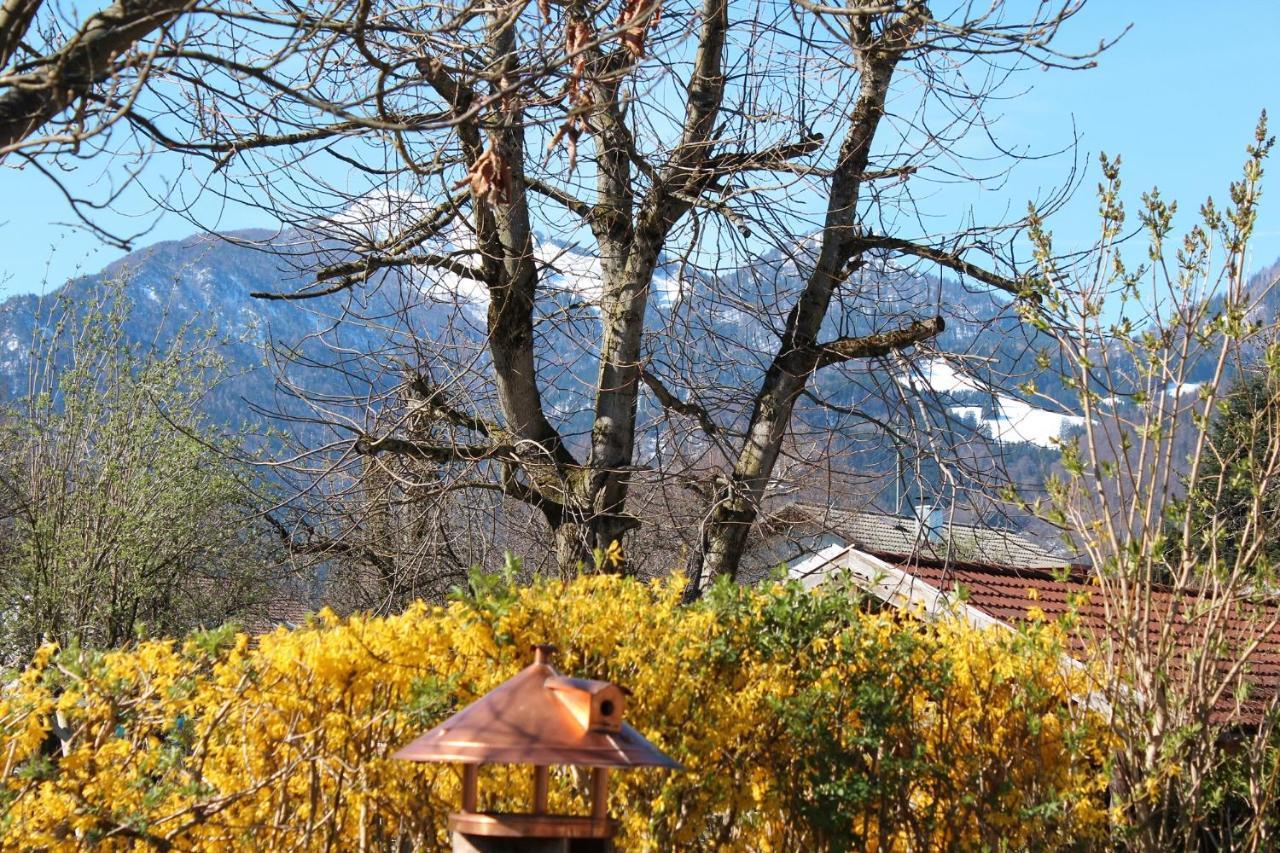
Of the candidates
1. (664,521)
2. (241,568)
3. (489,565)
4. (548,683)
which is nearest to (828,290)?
(664,521)

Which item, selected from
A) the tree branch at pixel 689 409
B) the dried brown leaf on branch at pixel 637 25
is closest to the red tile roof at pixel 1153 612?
the tree branch at pixel 689 409

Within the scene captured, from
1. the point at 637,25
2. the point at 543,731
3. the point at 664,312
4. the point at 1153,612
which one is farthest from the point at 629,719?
the point at 664,312

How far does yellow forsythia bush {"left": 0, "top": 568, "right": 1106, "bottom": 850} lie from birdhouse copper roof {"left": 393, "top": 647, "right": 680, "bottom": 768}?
30.4 inches

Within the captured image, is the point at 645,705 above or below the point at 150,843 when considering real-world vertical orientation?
above

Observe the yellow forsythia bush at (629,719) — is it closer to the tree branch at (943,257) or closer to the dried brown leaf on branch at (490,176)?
the dried brown leaf on branch at (490,176)

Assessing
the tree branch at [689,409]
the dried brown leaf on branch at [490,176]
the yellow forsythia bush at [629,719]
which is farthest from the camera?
the tree branch at [689,409]

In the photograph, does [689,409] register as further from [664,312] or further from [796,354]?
[796,354]

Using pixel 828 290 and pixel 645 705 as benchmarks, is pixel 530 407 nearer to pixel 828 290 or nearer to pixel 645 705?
pixel 828 290

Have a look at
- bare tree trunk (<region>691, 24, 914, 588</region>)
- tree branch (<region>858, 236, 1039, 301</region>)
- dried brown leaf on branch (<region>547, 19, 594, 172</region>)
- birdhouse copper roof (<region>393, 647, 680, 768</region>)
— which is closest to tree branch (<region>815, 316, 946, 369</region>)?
bare tree trunk (<region>691, 24, 914, 588</region>)

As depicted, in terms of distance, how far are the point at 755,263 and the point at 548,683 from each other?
200 inches

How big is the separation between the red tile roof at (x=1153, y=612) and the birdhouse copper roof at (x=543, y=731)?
2.29 metres

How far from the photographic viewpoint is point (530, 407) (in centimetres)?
809

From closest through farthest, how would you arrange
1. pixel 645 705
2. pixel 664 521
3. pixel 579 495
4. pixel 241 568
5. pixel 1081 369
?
pixel 645 705
pixel 1081 369
pixel 579 495
pixel 664 521
pixel 241 568

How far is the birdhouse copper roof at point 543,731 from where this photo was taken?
3.00 metres
